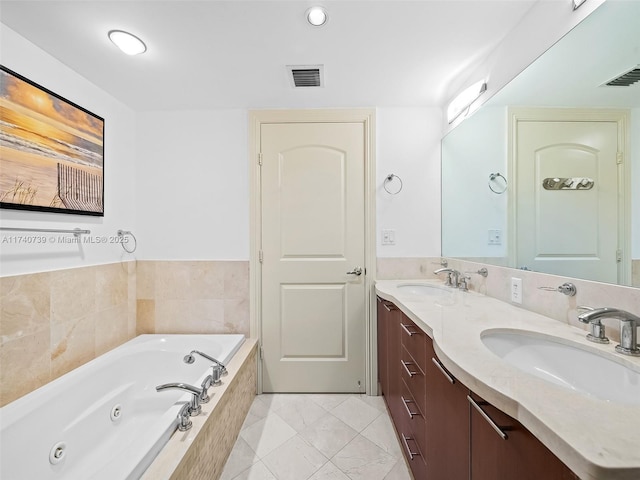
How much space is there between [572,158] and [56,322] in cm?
269

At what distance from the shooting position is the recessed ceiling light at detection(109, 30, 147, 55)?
54.0 inches

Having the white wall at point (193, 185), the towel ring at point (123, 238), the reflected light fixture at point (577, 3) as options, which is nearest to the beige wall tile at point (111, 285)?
the towel ring at point (123, 238)

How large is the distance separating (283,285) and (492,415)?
5.45 ft

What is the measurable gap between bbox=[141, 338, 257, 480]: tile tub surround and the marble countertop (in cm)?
102

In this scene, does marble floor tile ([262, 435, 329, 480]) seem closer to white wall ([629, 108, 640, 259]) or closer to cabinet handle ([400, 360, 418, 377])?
cabinet handle ([400, 360, 418, 377])

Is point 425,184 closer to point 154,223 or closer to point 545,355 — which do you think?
point 545,355

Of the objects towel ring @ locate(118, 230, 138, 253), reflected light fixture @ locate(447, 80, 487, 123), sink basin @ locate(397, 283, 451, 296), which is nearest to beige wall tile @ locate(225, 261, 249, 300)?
towel ring @ locate(118, 230, 138, 253)

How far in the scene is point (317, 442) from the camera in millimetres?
1606

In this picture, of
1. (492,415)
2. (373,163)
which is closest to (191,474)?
(492,415)

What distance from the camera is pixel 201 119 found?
2184 millimetres

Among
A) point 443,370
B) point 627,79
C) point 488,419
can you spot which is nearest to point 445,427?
point 443,370

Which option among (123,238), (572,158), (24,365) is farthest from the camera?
(123,238)

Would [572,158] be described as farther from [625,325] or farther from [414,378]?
[414,378]

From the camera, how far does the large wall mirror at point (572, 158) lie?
88cm
